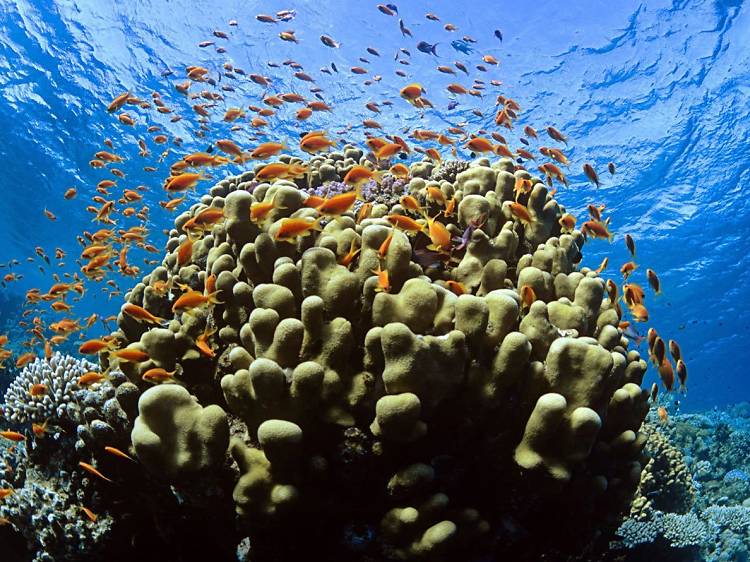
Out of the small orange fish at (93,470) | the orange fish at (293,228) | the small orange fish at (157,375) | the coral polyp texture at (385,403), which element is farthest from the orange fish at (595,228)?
the small orange fish at (93,470)

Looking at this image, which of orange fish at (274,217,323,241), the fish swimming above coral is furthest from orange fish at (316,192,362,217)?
orange fish at (274,217,323,241)

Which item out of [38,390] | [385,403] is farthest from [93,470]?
[385,403]

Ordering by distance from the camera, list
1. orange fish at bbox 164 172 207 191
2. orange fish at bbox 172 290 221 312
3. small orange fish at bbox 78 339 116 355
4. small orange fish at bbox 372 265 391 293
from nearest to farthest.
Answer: small orange fish at bbox 372 265 391 293 → orange fish at bbox 172 290 221 312 → small orange fish at bbox 78 339 116 355 → orange fish at bbox 164 172 207 191

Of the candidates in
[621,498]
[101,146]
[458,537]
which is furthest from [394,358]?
[101,146]

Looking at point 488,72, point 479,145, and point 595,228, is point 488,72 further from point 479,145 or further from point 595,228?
point 595,228

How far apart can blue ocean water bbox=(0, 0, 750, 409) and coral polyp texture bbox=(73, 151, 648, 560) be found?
1424cm

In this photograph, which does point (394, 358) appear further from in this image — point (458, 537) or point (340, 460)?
point (458, 537)

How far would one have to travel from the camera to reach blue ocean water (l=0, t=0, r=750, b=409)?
55.5 ft

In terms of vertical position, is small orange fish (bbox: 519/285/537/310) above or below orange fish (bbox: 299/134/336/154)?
below

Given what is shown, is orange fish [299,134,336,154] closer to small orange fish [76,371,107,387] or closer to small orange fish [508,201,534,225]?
small orange fish [508,201,534,225]

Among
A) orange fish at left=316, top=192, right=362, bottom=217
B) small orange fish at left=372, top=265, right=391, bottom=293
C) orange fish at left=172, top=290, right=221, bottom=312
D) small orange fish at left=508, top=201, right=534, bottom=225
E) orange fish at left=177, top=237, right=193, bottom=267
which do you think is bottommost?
orange fish at left=172, top=290, right=221, bottom=312

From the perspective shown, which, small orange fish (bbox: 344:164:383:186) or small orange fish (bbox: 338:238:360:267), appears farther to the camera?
small orange fish (bbox: 344:164:383:186)

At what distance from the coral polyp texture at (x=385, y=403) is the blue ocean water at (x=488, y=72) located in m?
14.2

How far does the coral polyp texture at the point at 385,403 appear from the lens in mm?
2254
